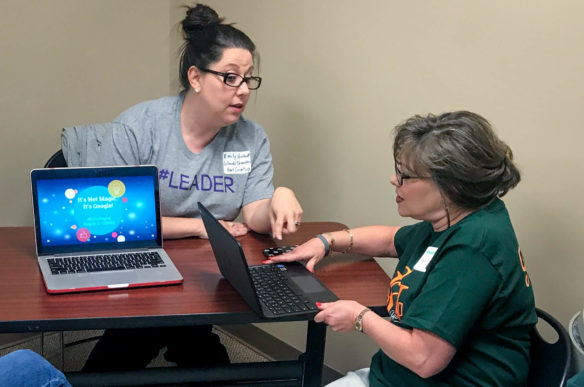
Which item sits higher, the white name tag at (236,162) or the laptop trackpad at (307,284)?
the white name tag at (236,162)

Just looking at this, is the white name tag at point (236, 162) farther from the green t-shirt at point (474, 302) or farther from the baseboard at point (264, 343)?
the baseboard at point (264, 343)

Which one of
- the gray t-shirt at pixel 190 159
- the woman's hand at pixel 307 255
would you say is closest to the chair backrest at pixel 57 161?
the gray t-shirt at pixel 190 159

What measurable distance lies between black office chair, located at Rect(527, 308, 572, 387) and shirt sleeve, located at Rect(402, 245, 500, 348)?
7.8 inches

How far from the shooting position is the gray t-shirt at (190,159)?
2016 mm

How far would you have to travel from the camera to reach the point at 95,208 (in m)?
1.72

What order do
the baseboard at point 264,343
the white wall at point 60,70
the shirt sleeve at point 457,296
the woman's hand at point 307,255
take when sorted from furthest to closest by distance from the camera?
the baseboard at point 264,343 < the white wall at point 60,70 < the woman's hand at point 307,255 < the shirt sleeve at point 457,296

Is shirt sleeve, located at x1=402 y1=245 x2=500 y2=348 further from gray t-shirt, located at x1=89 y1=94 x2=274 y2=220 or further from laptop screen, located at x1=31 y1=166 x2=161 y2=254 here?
gray t-shirt, located at x1=89 y1=94 x2=274 y2=220

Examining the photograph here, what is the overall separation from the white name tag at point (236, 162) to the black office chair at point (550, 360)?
104 centimetres

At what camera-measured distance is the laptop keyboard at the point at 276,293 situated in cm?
148

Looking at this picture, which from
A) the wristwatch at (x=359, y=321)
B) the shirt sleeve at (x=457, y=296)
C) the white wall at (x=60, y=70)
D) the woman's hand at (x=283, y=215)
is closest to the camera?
the shirt sleeve at (x=457, y=296)

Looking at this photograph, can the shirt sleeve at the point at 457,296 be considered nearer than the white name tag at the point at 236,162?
Yes

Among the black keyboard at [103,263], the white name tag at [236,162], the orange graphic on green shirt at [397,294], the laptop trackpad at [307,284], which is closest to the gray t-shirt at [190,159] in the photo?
the white name tag at [236,162]

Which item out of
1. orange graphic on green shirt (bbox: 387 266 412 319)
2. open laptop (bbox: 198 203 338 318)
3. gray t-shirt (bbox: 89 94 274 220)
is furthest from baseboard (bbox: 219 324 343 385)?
orange graphic on green shirt (bbox: 387 266 412 319)

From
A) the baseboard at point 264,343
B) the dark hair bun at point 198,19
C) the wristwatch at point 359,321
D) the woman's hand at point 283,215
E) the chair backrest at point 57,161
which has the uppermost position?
the dark hair bun at point 198,19
